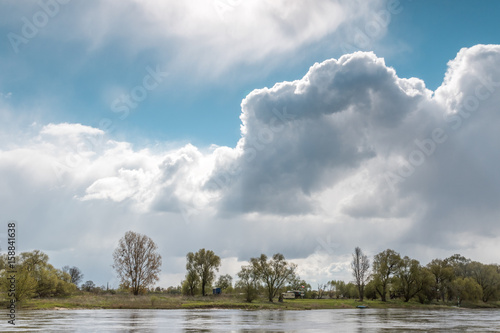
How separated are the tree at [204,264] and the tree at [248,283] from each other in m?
17.3

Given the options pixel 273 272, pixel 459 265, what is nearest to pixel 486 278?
pixel 459 265

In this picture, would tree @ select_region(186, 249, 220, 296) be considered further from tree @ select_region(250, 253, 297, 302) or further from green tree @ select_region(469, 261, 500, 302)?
green tree @ select_region(469, 261, 500, 302)

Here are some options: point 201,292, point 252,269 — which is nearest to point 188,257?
point 201,292

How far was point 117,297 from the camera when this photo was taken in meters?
91.5

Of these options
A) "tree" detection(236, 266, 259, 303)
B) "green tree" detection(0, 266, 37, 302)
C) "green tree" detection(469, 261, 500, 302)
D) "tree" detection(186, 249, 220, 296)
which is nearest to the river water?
"green tree" detection(0, 266, 37, 302)

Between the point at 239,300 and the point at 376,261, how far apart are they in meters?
53.9

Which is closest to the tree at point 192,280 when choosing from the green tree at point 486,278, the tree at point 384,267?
the tree at point 384,267

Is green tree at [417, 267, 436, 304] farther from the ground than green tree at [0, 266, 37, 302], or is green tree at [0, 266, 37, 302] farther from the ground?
green tree at [0, 266, 37, 302]

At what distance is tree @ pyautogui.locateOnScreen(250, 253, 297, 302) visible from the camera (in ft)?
368

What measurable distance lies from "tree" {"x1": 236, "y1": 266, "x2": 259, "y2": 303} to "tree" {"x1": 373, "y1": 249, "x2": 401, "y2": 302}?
150ft

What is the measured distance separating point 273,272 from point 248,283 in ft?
40.2

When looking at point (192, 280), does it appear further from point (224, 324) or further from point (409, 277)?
point (224, 324)

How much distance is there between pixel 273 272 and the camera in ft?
371

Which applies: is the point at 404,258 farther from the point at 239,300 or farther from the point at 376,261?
the point at 239,300
